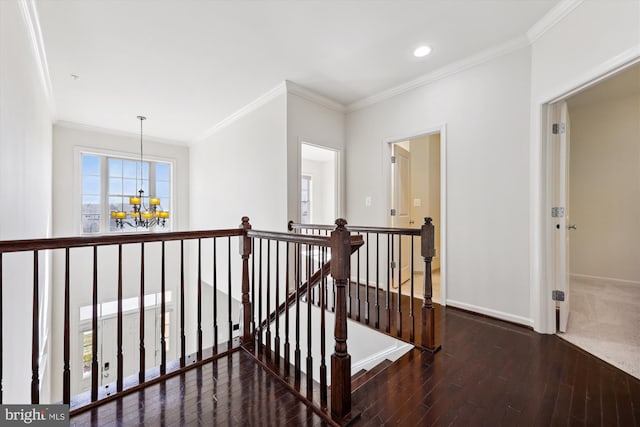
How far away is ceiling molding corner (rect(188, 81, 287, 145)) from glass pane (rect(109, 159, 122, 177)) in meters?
1.58

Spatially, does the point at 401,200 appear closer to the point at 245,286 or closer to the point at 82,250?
the point at 245,286

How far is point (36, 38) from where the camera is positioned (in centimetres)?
252

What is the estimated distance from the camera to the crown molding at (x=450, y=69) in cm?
266

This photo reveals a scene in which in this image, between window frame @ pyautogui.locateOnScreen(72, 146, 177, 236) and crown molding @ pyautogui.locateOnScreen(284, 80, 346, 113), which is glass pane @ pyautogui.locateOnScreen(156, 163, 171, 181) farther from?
crown molding @ pyautogui.locateOnScreen(284, 80, 346, 113)

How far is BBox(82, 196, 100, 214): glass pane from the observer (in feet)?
17.0

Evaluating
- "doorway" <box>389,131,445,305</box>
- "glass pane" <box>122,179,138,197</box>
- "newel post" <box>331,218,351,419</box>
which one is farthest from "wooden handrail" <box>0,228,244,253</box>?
"glass pane" <box>122,179,138,197</box>

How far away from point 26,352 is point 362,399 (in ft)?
8.68

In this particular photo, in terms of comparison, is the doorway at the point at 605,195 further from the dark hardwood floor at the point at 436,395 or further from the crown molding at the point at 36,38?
the crown molding at the point at 36,38

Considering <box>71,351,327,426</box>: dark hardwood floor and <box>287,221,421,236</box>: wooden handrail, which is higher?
<box>287,221,421,236</box>: wooden handrail

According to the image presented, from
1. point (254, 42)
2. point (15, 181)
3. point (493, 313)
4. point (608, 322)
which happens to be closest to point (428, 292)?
point (493, 313)

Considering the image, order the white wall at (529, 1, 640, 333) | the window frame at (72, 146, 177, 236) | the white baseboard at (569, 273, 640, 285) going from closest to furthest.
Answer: the white wall at (529, 1, 640, 333) → the white baseboard at (569, 273, 640, 285) → the window frame at (72, 146, 177, 236)

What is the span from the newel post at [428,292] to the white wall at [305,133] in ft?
5.97

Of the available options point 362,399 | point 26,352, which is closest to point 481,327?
point 362,399

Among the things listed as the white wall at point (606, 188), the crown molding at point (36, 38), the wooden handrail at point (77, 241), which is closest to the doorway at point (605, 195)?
the white wall at point (606, 188)
